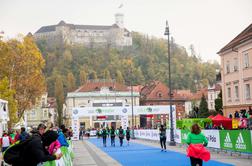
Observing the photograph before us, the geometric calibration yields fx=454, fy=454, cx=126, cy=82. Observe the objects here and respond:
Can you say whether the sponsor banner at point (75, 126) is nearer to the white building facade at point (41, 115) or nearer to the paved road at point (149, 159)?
the paved road at point (149, 159)

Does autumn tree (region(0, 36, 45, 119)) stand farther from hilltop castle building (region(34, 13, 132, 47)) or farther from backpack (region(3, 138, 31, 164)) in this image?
hilltop castle building (region(34, 13, 132, 47))

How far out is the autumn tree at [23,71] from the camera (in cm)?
5188

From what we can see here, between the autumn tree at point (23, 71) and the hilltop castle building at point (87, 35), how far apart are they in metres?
133

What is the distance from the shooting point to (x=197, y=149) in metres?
12.1

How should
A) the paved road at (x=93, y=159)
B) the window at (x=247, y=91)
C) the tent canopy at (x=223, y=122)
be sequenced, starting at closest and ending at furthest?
the paved road at (x=93, y=159) < the tent canopy at (x=223, y=122) < the window at (x=247, y=91)

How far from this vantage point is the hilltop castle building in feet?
618

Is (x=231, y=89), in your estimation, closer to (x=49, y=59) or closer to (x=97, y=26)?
(x=49, y=59)

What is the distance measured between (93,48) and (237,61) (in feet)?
437

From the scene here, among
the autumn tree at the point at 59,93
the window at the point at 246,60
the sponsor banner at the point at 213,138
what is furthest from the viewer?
the autumn tree at the point at 59,93

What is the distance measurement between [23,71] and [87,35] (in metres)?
141

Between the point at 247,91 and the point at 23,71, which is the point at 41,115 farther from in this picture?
the point at 247,91

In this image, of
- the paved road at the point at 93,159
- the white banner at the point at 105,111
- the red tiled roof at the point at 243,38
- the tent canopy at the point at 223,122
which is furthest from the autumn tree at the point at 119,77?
the paved road at the point at 93,159

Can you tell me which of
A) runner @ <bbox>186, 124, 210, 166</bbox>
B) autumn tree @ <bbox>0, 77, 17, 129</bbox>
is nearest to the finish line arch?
autumn tree @ <bbox>0, 77, 17, 129</bbox>

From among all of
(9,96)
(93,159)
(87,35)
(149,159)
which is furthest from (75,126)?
(87,35)
